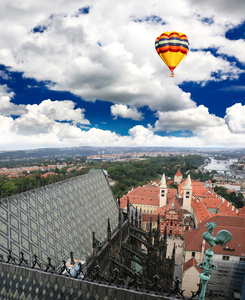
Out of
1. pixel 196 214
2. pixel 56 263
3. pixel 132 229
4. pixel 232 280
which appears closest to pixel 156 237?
pixel 132 229

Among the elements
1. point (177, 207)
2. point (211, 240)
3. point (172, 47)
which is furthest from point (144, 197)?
point (211, 240)

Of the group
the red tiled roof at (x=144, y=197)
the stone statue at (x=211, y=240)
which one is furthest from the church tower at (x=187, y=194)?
the stone statue at (x=211, y=240)

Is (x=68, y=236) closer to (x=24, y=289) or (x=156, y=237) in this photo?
(x=24, y=289)

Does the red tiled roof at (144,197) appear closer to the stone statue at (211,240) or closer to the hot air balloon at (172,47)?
the hot air balloon at (172,47)

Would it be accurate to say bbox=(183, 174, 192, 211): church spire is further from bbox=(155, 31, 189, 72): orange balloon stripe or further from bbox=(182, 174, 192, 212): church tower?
bbox=(155, 31, 189, 72): orange balloon stripe

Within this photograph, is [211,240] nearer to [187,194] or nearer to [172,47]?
[172,47]

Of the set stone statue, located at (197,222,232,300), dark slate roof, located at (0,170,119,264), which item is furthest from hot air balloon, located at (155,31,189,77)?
stone statue, located at (197,222,232,300)
